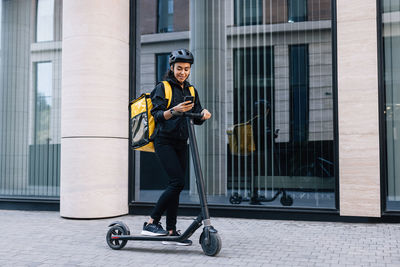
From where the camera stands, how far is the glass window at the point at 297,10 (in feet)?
22.9

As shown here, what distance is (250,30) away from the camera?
735cm

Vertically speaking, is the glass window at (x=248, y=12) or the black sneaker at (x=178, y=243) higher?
the glass window at (x=248, y=12)

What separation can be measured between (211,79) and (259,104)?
0.99 meters

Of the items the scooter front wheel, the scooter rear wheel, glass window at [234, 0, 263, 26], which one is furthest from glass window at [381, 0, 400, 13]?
the scooter rear wheel

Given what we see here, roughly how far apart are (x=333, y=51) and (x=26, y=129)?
5.83 meters

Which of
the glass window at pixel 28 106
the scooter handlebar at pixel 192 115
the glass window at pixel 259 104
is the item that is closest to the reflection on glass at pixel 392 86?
the glass window at pixel 259 104

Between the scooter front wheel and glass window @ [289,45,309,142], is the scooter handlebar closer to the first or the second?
the scooter front wheel

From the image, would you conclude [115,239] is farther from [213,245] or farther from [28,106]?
[28,106]

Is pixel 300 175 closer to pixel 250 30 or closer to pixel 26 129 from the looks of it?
pixel 250 30

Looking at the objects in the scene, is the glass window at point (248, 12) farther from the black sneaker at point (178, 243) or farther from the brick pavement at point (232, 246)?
the black sneaker at point (178, 243)

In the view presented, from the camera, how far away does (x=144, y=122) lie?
4711 mm

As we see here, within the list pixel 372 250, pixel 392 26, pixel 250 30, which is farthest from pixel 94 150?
pixel 392 26

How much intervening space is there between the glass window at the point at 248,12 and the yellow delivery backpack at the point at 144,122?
299cm

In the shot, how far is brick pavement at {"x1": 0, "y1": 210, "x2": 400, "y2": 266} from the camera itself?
414 cm
